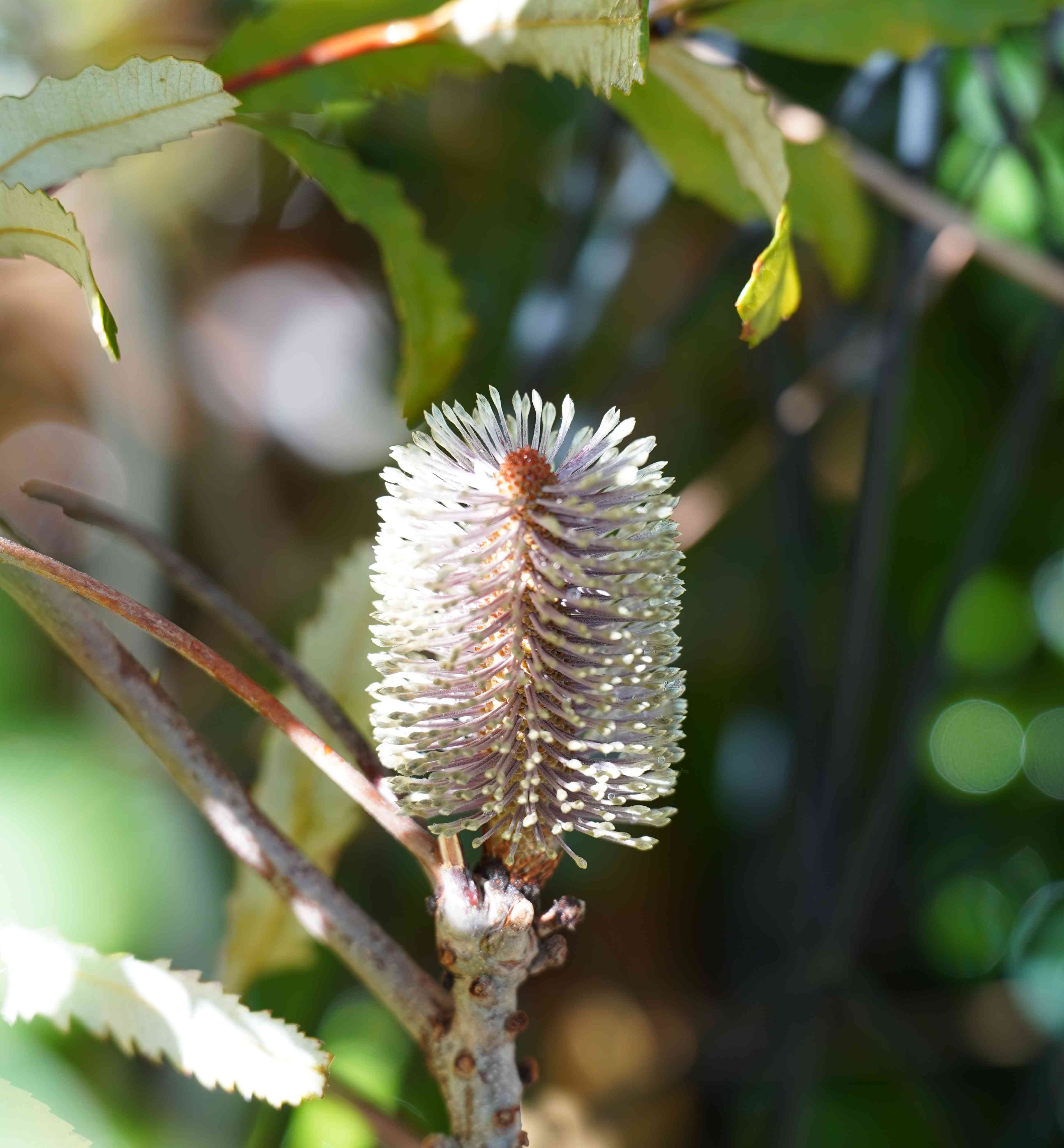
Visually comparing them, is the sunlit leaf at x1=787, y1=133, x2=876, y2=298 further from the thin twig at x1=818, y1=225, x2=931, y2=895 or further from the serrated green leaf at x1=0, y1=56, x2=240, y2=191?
the serrated green leaf at x1=0, y1=56, x2=240, y2=191

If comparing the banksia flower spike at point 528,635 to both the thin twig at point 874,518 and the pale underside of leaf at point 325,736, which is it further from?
the thin twig at point 874,518

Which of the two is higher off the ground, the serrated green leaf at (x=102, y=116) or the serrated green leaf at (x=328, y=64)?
the serrated green leaf at (x=328, y=64)

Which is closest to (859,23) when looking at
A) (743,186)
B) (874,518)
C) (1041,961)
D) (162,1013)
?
(743,186)

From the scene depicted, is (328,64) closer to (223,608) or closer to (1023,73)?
(223,608)

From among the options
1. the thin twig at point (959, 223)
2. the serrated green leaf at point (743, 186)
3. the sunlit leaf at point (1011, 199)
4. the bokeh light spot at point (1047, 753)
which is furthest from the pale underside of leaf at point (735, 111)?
the bokeh light spot at point (1047, 753)

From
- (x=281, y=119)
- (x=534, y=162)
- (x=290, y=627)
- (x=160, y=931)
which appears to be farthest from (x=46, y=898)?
(x=534, y=162)
